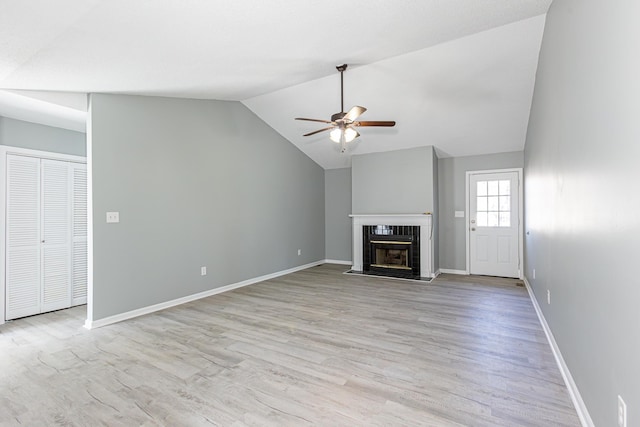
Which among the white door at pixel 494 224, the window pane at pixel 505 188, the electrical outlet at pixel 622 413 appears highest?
the window pane at pixel 505 188

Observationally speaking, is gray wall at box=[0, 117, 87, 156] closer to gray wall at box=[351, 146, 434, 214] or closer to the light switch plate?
the light switch plate

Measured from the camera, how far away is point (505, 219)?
18.5 ft

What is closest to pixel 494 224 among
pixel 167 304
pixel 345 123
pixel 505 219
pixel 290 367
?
pixel 505 219

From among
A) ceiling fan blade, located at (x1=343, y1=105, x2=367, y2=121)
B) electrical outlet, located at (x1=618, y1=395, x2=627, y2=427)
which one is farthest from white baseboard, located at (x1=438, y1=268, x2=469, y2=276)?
electrical outlet, located at (x1=618, y1=395, x2=627, y2=427)

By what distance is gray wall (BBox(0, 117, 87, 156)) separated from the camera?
3556 mm

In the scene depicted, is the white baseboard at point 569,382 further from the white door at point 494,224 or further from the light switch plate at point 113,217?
the light switch plate at point 113,217

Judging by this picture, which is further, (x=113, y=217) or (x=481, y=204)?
(x=481, y=204)

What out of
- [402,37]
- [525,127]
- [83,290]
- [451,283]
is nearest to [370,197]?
[451,283]

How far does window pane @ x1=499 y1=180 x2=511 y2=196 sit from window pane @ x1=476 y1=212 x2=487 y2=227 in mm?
489

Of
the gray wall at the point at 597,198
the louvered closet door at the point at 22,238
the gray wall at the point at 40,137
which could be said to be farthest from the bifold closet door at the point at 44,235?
the gray wall at the point at 597,198

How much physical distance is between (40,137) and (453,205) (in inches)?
261

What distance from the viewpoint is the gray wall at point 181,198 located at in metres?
3.49

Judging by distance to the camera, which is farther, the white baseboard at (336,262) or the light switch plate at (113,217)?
the white baseboard at (336,262)

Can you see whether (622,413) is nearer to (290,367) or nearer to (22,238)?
(290,367)
